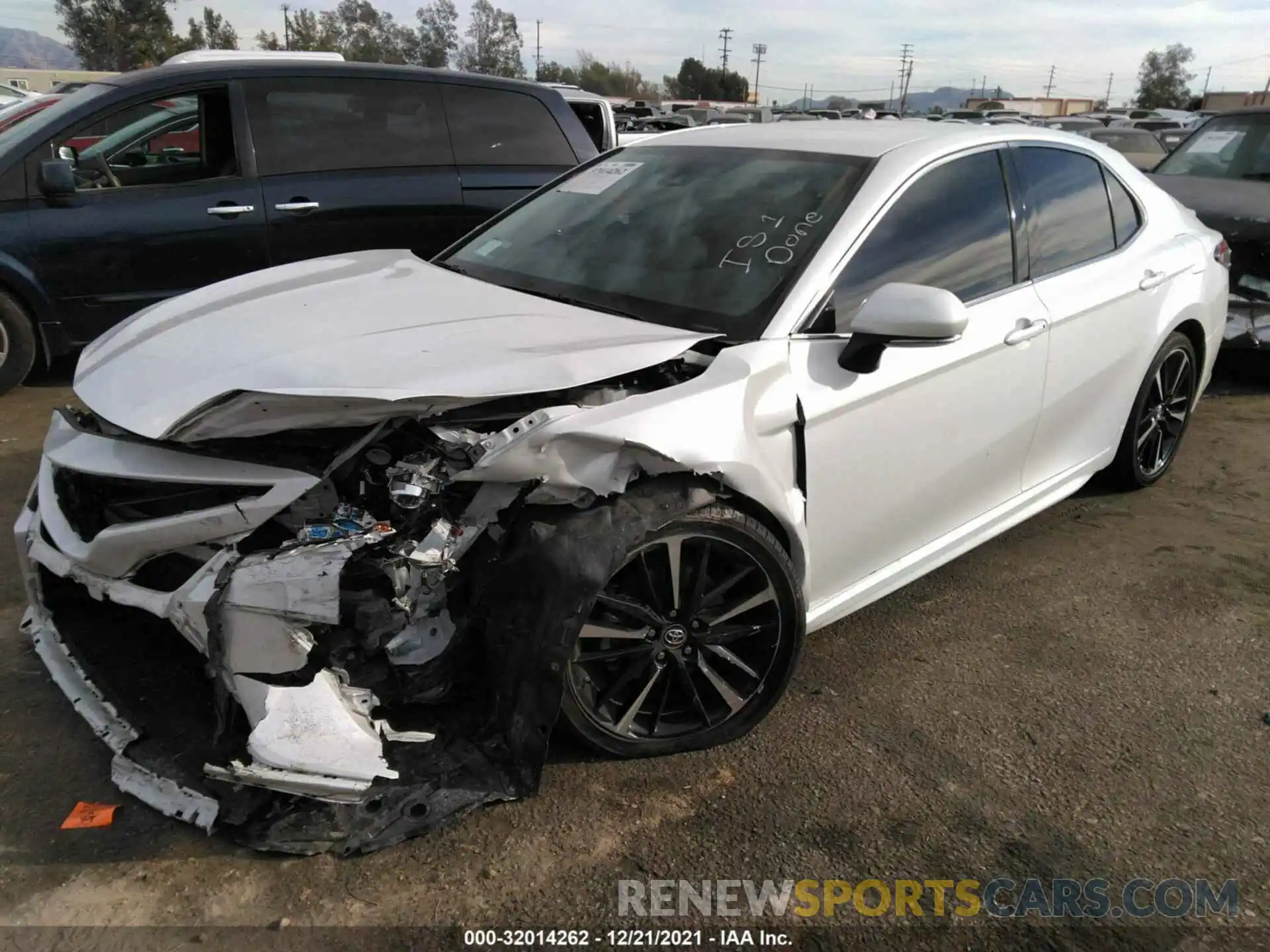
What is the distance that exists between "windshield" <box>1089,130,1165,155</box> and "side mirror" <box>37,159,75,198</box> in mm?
12470

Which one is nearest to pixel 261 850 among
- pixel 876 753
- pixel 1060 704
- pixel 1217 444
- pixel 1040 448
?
pixel 876 753

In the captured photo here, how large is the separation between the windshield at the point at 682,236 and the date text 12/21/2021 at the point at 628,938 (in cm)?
150

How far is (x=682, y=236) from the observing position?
10.0ft

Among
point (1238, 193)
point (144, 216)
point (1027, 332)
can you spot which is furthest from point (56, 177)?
point (1238, 193)

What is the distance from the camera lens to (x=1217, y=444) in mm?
5215

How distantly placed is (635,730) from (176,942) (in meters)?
1.16

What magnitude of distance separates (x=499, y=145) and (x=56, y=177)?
99.4 inches

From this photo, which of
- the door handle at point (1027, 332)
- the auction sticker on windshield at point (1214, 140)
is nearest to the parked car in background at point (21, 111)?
the door handle at point (1027, 332)

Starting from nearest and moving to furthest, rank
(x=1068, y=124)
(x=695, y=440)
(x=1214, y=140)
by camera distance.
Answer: (x=695, y=440) < (x=1214, y=140) < (x=1068, y=124)

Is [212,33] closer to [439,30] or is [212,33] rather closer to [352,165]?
[439,30]

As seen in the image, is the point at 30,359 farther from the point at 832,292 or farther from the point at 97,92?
the point at 832,292

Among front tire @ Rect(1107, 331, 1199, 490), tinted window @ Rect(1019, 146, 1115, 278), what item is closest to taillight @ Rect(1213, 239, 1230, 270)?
front tire @ Rect(1107, 331, 1199, 490)

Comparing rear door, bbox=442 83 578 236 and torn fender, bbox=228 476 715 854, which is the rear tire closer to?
rear door, bbox=442 83 578 236

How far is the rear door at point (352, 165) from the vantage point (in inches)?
215
